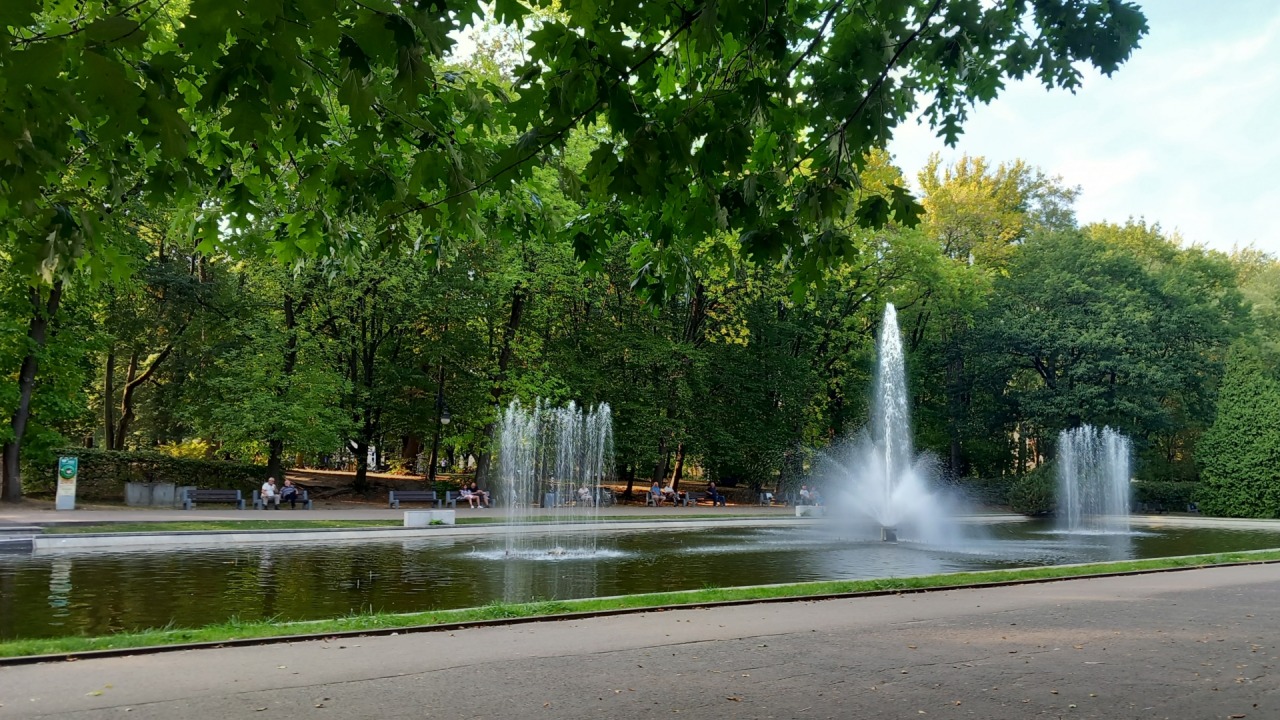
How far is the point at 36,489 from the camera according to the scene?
27297mm

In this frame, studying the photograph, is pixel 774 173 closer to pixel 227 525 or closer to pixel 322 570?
pixel 322 570

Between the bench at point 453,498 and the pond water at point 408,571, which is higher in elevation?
the bench at point 453,498

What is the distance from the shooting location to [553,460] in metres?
34.2

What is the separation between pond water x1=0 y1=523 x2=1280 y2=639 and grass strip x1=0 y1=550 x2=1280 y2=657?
1.17m

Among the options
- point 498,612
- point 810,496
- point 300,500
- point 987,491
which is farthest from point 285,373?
point 987,491

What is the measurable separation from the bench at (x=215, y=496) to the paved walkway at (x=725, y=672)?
21.3 metres

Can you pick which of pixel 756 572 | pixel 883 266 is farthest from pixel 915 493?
pixel 883 266

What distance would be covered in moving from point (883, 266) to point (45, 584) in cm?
3456

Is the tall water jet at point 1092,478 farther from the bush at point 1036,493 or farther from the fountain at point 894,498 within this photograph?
the fountain at point 894,498

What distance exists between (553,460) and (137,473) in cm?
1443

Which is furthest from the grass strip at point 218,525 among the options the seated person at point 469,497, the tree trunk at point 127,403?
the tree trunk at point 127,403

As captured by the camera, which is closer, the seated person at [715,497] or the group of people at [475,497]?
the group of people at [475,497]

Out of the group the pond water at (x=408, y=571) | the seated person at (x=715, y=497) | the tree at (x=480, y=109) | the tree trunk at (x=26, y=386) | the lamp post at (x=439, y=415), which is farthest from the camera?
the seated person at (x=715, y=497)

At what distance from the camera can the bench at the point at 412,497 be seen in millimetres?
28897
